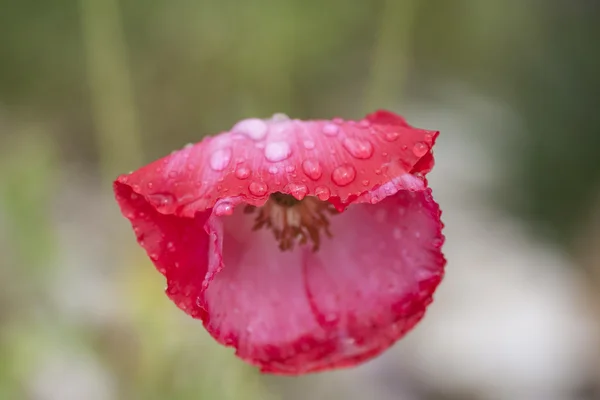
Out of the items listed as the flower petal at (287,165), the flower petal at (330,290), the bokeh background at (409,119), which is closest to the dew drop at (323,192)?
the flower petal at (287,165)

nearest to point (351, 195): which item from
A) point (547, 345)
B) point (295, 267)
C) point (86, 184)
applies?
point (295, 267)

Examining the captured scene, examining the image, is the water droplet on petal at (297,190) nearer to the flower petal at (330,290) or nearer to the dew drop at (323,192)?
the dew drop at (323,192)

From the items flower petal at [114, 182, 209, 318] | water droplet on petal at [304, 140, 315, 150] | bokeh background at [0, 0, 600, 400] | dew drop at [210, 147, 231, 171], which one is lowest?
flower petal at [114, 182, 209, 318]

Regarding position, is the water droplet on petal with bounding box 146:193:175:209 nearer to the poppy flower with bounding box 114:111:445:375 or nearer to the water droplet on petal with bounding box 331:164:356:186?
the poppy flower with bounding box 114:111:445:375

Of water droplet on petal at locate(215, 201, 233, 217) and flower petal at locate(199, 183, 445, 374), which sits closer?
water droplet on petal at locate(215, 201, 233, 217)

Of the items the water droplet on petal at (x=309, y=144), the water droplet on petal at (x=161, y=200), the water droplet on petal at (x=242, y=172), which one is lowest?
the water droplet on petal at (x=161, y=200)

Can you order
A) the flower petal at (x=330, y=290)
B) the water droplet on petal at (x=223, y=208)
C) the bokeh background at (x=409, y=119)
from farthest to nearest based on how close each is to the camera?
the bokeh background at (x=409, y=119) < the flower petal at (x=330, y=290) < the water droplet on petal at (x=223, y=208)

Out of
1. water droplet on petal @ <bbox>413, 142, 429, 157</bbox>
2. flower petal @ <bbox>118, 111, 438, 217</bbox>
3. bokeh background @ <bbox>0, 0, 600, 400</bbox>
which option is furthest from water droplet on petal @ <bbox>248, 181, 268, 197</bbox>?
bokeh background @ <bbox>0, 0, 600, 400</bbox>
